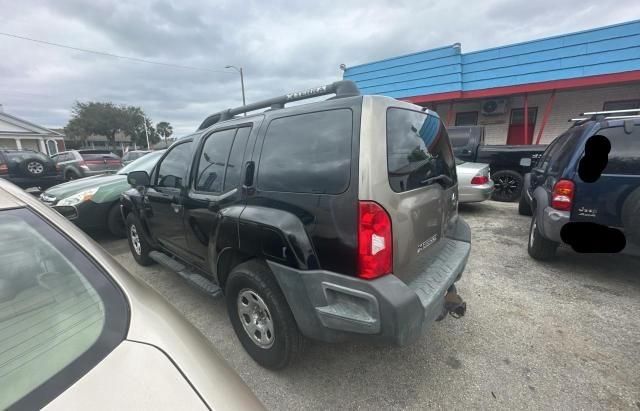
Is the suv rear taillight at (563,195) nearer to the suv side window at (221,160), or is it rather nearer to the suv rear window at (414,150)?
the suv rear window at (414,150)

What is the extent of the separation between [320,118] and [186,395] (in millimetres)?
1550

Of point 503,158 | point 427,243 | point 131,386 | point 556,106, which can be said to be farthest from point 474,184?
point 556,106

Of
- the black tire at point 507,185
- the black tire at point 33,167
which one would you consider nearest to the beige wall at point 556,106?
the black tire at point 507,185

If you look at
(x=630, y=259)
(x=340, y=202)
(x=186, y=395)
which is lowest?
(x=630, y=259)

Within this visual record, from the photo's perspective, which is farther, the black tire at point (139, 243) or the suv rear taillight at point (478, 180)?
the suv rear taillight at point (478, 180)

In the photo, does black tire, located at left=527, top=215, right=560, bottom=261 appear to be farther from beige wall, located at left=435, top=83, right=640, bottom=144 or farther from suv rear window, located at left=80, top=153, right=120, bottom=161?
suv rear window, located at left=80, top=153, right=120, bottom=161

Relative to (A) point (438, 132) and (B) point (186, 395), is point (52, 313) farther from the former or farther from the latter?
(A) point (438, 132)

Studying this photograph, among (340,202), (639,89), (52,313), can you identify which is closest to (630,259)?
(340,202)

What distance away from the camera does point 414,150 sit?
6.60ft

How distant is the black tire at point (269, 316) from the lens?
1.96m

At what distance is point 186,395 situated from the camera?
83 cm

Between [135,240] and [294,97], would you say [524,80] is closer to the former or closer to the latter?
[294,97]

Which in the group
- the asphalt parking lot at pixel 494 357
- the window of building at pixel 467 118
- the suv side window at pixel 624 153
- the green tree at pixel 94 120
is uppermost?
the green tree at pixel 94 120

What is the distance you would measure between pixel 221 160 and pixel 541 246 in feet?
13.2
